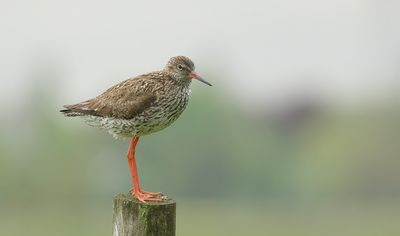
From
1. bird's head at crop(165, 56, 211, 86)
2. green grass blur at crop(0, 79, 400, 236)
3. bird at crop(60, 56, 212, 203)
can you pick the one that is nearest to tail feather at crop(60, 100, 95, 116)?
bird at crop(60, 56, 212, 203)

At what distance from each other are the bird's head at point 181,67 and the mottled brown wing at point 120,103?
0.50m

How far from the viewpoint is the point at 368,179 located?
92.5 metres

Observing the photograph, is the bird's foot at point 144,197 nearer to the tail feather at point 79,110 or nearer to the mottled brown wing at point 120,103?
the mottled brown wing at point 120,103

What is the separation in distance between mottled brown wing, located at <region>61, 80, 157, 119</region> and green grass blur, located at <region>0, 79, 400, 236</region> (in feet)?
157

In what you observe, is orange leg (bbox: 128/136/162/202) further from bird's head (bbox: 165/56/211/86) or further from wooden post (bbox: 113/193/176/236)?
bird's head (bbox: 165/56/211/86)

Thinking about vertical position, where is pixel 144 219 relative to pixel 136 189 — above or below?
below

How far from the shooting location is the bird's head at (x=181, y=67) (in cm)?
1272

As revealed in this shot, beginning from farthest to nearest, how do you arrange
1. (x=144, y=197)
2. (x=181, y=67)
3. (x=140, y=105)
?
(x=181, y=67) < (x=140, y=105) < (x=144, y=197)

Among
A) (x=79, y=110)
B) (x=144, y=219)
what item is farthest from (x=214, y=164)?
(x=144, y=219)

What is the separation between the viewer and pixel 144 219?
9.49m

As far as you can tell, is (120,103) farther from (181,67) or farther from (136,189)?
(136,189)

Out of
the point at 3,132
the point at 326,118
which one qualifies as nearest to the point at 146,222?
the point at 3,132

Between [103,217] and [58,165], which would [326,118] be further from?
[103,217]

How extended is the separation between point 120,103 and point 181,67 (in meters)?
0.86
